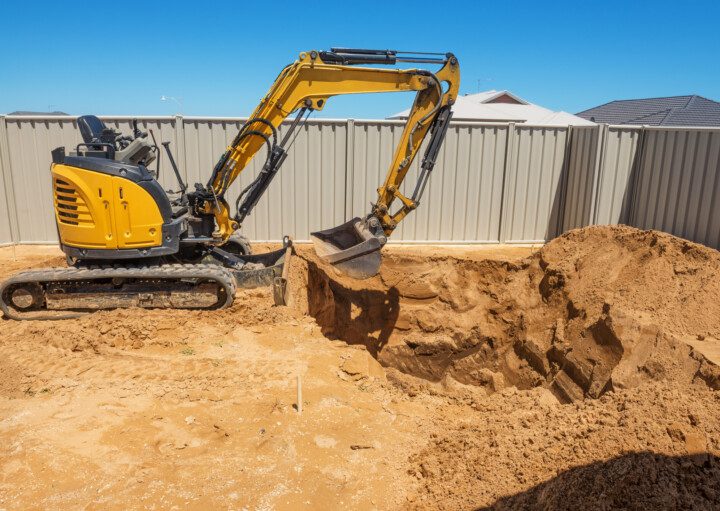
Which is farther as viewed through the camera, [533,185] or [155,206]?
[533,185]

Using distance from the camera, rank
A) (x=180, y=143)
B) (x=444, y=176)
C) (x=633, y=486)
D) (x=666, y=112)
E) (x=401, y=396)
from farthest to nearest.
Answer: (x=666, y=112)
(x=444, y=176)
(x=180, y=143)
(x=401, y=396)
(x=633, y=486)

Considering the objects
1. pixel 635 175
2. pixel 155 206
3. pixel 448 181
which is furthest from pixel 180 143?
pixel 635 175

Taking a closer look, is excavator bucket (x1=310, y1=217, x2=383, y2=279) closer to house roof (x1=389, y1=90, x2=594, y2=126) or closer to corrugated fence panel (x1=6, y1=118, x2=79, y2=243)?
corrugated fence panel (x1=6, y1=118, x2=79, y2=243)

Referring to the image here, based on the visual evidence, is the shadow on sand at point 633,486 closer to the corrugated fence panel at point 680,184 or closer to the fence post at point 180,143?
the corrugated fence panel at point 680,184

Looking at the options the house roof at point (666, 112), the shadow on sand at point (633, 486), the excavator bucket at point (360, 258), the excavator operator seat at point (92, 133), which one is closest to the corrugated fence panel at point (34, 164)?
the excavator operator seat at point (92, 133)

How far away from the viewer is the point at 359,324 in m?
8.41

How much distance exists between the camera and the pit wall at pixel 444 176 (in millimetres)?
10516

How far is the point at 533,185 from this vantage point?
37.6ft

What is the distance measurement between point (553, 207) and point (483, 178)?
5.36ft

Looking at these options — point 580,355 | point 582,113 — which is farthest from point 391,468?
point 582,113

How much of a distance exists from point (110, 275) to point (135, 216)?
2.52 feet

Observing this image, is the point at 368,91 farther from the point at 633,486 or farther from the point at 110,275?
the point at 633,486

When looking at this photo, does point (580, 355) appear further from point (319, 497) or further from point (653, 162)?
point (653, 162)

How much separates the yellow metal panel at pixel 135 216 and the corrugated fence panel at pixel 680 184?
8.41m
